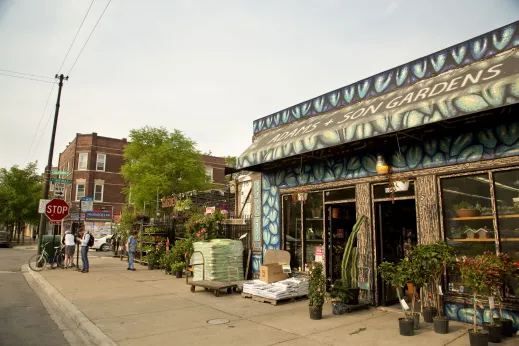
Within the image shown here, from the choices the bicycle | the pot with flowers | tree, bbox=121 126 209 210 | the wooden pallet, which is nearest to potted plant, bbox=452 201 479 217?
the pot with flowers

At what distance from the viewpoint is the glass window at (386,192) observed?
7459 mm

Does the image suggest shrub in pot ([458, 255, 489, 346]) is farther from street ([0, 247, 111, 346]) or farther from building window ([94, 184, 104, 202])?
building window ([94, 184, 104, 202])

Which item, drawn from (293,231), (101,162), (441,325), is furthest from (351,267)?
(101,162)

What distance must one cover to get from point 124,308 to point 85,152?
39402 mm

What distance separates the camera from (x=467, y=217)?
656cm

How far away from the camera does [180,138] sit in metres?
32.0

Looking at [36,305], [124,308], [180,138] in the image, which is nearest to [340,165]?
[124,308]

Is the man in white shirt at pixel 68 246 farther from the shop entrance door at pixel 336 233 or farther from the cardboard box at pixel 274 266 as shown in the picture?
the shop entrance door at pixel 336 233

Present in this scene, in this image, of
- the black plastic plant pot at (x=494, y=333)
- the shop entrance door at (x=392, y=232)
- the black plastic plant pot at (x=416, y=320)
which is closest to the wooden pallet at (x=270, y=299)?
the shop entrance door at (x=392, y=232)

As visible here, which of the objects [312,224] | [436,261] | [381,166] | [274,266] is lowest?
[274,266]

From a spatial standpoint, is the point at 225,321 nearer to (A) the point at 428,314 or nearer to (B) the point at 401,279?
(B) the point at 401,279

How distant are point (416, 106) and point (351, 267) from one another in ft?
11.9

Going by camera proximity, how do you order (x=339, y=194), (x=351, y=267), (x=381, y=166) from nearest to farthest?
(x=381, y=166), (x=351, y=267), (x=339, y=194)

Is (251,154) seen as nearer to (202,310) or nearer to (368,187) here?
(368,187)
